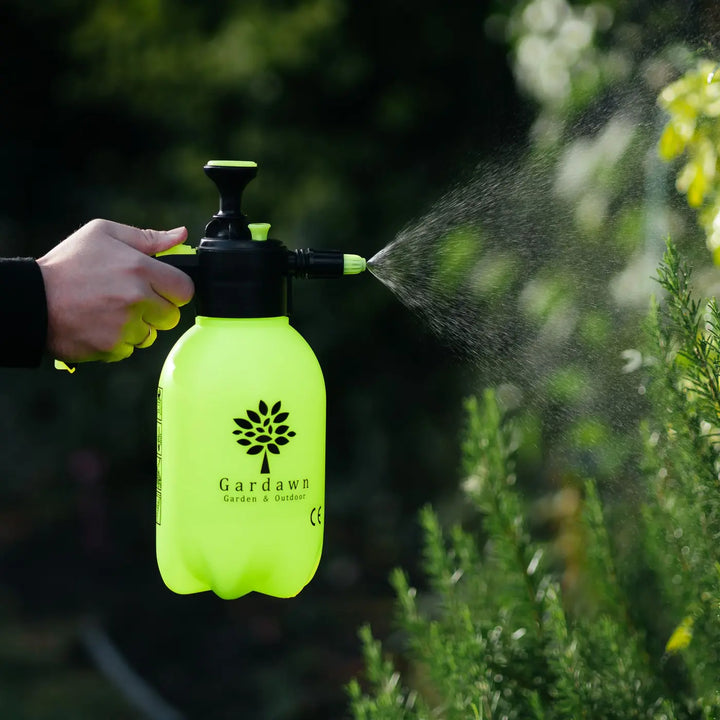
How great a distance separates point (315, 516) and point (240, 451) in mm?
139

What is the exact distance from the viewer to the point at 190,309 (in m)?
3.60

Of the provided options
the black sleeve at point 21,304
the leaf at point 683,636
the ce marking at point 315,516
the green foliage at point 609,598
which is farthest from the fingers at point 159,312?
the leaf at point 683,636

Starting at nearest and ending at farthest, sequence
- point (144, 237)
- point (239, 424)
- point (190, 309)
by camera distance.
A: point (239, 424)
point (144, 237)
point (190, 309)

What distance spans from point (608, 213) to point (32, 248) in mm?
2961

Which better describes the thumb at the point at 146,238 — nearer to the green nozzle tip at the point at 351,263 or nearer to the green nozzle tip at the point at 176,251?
the green nozzle tip at the point at 176,251

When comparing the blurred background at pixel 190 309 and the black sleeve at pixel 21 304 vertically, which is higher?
the black sleeve at pixel 21 304

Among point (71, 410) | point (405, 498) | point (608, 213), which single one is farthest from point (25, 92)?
point (608, 213)

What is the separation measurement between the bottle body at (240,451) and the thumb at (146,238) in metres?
0.11

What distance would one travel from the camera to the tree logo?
1.17 m

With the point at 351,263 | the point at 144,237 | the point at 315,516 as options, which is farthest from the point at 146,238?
the point at 315,516

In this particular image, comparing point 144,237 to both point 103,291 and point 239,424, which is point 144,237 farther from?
point 239,424

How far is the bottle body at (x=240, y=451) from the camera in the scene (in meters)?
1.17

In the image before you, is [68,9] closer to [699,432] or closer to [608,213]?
[608,213]

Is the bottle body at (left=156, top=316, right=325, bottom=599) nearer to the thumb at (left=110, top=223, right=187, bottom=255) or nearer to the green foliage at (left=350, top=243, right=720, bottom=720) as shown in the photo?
the thumb at (left=110, top=223, right=187, bottom=255)
